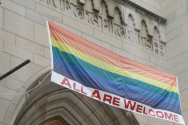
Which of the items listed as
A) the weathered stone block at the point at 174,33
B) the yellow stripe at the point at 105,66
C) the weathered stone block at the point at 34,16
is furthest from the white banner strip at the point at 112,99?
the weathered stone block at the point at 174,33

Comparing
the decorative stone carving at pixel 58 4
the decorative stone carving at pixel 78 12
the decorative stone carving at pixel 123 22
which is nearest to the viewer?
the decorative stone carving at pixel 58 4

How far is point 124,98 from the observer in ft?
38.7

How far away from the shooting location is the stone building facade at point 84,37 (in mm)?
11500

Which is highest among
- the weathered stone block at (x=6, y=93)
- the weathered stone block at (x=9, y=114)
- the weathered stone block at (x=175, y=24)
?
the weathered stone block at (x=175, y=24)

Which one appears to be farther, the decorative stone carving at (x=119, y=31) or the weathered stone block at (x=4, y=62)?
the decorative stone carving at (x=119, y=31)

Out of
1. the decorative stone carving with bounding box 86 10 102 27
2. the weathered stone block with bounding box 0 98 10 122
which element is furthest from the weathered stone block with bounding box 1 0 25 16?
the weathered stone block with bounding box 0 98 10 122

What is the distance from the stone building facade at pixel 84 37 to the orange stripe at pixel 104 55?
106 cm

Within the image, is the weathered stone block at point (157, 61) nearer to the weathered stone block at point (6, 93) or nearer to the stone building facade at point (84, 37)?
the stone building facade at point (84, 37)

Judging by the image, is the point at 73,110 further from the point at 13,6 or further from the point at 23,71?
the point at 13,6

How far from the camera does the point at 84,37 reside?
13609mm

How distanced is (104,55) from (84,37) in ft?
5.34

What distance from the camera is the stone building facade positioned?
11500mm

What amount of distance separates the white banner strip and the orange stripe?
1093mm

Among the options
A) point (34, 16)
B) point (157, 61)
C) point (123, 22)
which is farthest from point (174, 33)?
point (34, 16)
